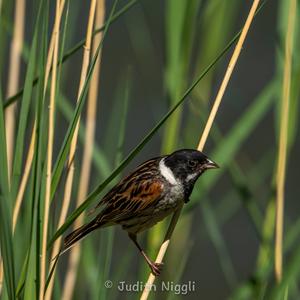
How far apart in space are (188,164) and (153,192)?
18cm

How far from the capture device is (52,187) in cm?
219

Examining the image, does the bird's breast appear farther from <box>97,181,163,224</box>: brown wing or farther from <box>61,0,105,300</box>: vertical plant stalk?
<box>61,0,105,300</box>: vertical plant stalk

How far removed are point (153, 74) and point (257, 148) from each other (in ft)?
3.63

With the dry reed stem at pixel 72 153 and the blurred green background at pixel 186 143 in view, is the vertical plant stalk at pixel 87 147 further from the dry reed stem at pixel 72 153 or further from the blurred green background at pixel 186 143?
the dry reed stem at pixel 72 153

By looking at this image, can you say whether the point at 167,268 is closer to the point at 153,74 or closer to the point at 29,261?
the point at 29,261

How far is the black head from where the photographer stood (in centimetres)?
288

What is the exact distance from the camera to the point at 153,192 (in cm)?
304

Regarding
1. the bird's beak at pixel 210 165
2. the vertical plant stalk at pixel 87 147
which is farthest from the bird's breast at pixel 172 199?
the vertical plant stalk at pixel 87 147

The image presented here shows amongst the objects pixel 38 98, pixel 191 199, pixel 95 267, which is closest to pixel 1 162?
pixel 38 98

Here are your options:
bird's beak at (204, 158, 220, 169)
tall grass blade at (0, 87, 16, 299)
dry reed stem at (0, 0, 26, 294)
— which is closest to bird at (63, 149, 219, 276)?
bird's beak at (204, 158, 220, 169)

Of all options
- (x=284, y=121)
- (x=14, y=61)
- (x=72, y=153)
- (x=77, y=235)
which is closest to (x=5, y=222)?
(x=72, y=153)

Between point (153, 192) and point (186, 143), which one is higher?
point (186, 143)

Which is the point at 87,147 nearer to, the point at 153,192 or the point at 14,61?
the point at 153,192

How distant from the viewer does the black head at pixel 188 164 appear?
2875 mm
